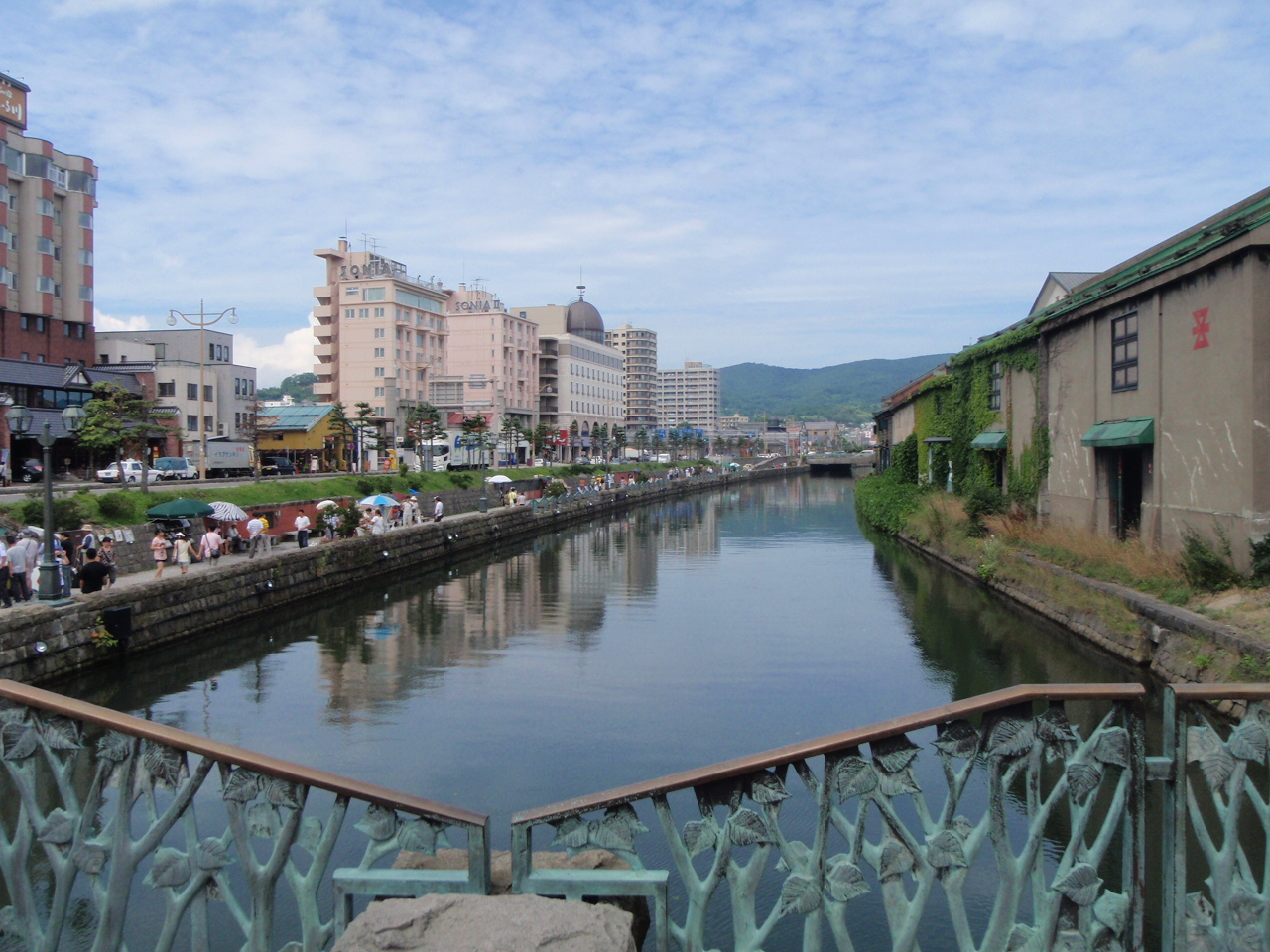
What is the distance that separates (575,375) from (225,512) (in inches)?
2794

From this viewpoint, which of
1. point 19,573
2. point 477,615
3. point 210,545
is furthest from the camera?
point 477,615

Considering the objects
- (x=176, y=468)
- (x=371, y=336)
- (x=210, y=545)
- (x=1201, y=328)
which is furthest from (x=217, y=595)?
(x=371, y=336)

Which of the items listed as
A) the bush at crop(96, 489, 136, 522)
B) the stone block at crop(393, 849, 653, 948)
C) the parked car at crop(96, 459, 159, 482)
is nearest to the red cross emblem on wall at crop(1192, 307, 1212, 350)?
the stone block at crop(393, 849, 653, 948)

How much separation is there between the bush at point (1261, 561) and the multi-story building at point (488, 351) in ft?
211

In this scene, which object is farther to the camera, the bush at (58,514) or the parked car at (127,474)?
the parked car at (127,474)

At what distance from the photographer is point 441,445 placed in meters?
60.3

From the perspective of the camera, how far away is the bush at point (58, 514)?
19.1 m

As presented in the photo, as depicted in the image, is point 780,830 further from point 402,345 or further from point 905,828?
point 402,345

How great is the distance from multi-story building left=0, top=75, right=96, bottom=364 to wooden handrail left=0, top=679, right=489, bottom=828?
50.7 m

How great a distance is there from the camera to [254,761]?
3.15 m

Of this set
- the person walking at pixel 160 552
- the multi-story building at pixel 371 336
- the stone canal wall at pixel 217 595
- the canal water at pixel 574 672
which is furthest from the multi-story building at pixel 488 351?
the person walking at pixel 160 552

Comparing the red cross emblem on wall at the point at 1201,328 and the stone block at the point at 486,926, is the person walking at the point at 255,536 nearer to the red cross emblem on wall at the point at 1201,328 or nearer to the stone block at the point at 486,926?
the red cross emblem on wall at the point at 1201,328

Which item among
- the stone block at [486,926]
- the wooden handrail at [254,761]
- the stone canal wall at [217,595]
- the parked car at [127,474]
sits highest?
the parked car at [127,474]

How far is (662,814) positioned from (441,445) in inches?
2309
